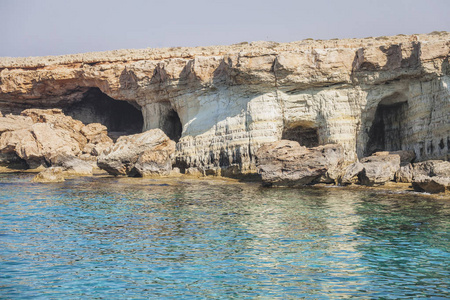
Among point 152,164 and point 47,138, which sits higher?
point 47,138

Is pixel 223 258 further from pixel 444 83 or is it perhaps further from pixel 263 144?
pixel 444 83

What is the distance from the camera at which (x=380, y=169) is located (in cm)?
2736

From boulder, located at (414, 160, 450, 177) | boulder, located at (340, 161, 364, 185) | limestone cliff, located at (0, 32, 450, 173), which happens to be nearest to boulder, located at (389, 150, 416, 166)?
limestone cliff, located at (0, 32, 450, 173)

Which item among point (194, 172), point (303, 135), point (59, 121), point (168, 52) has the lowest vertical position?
point (194, 172)

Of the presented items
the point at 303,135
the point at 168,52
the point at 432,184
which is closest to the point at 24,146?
the point at 168,52

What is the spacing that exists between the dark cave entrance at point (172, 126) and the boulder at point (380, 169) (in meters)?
21.0

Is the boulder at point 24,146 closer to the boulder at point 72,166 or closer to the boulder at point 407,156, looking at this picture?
the boulder at point 72,166

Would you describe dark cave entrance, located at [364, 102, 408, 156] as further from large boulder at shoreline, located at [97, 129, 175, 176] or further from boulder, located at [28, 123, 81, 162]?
boulder, located at [28, 123, 81, 162]

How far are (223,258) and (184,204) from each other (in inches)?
377

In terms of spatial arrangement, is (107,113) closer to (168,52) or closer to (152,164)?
(168,52)

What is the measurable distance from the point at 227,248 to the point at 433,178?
1498 centimetres

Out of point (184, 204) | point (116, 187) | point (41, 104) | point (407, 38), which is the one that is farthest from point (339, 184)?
point (41, 104)

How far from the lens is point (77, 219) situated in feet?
59.1

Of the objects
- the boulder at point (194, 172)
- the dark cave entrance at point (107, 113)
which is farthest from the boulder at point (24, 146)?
the boulder at point (194, 172)
